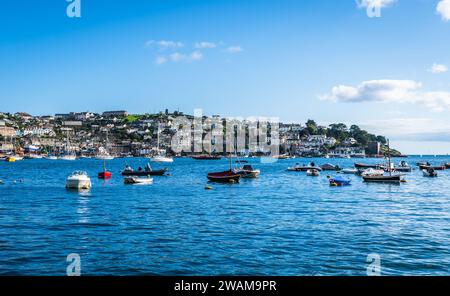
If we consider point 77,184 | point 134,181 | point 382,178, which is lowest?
point 134,181

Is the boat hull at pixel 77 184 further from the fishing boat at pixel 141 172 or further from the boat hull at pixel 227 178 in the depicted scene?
the fishing boat at pixel 141 172

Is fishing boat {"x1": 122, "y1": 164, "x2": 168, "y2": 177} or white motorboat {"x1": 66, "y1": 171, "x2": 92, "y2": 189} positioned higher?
white motorboat {"x1": 66, "y1": 171, "x2": 92, "y2": 189}

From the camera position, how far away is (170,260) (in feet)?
52.9

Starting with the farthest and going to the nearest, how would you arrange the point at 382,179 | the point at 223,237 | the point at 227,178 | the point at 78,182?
the point at 382,179, the point at 227,178, the point at 78,182, the point at 223,237

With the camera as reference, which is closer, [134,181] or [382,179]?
[134,181]

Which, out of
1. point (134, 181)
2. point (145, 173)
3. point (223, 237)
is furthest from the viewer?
point (145, 173)

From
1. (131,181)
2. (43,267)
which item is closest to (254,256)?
(43,267)

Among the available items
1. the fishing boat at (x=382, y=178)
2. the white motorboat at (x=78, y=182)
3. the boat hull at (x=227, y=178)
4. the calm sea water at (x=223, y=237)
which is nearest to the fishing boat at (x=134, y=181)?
the white motorboat at (x=78, y=182)

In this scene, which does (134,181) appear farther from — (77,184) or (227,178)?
(227,178)

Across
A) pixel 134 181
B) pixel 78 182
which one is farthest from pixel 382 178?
pixel 78 182

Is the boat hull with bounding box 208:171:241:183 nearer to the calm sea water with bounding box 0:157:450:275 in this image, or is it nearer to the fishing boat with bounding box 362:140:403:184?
the fishing boat with bounding box 362:140:403:184

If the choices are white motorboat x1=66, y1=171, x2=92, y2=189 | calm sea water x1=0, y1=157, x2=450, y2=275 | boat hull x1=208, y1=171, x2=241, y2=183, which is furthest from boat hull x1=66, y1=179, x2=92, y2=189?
boat hull x1=208, y1=171, x2=241, y2=183

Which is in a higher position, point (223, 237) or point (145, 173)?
point (223, 237)
